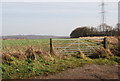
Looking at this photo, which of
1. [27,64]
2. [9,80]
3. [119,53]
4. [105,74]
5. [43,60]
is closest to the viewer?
[9,80]

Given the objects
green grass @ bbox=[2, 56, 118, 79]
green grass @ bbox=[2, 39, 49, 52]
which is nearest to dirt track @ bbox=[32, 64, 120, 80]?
green grass @ bbox=[2, 56, 118, 79]

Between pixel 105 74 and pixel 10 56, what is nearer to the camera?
pixel 105 74

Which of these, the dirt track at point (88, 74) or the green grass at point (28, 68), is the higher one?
the green grass at point (28, 68)

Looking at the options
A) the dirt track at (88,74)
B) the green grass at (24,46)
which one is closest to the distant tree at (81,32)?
the green grass at (24,46)

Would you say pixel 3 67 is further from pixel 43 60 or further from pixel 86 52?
pixel 86 52

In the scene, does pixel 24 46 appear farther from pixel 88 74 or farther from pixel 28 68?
pixel 88 74

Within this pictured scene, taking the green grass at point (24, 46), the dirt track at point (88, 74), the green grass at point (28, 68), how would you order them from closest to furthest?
the dirt track at point (88, 74) → the green grass at point (28, 68) → the green grass at point (24, 46)

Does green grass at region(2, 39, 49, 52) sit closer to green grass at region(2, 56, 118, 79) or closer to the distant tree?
green grass at region(2, 56, 118, 79)

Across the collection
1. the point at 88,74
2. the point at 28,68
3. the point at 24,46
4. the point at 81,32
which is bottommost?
the point at 88,74

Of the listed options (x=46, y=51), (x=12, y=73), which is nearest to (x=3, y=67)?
(x=12, y=73)

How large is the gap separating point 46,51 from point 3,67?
2.83 metres

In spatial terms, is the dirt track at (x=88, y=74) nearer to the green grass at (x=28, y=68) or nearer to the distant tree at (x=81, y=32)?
the green grass at (x=28, y=68)

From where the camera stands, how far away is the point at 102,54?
9.17 meters

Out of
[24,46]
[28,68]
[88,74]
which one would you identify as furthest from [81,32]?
[88,74]
